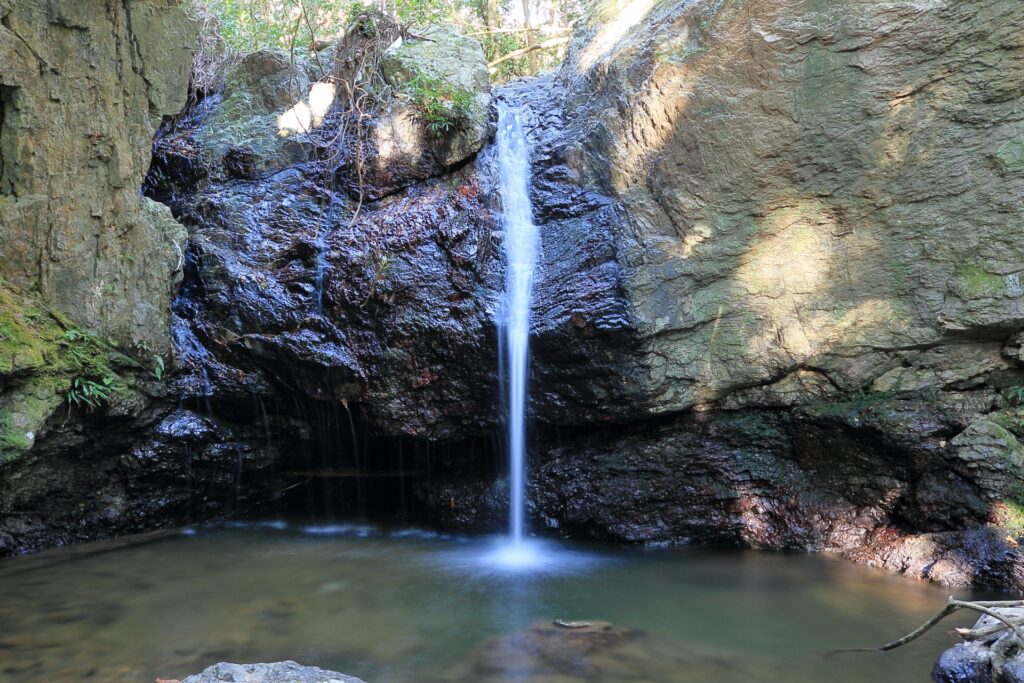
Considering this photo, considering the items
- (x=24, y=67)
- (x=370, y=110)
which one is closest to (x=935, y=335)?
(x=370, y=110)

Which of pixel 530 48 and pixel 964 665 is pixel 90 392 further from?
pixel 530 48

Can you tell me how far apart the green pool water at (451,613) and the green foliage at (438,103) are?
12.7ft

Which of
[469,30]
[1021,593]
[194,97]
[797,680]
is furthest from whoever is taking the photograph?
[469,30]

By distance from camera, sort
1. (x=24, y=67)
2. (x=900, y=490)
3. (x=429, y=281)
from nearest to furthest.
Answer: (x=24, y=67)
(x=900, y=490)
(x=429, y=281)

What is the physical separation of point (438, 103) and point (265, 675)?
5.34 meters

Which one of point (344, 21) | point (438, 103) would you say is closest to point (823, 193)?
point (438, 103)

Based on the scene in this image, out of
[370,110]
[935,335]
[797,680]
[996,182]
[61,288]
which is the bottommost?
[797,680]

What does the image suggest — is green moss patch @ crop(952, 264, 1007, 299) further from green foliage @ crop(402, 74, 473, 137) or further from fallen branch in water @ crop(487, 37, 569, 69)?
fallen branch in water @ crop(487, 37, 569, 69)

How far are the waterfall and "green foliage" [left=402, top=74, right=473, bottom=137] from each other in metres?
0.52

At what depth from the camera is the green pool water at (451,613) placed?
3.75 m

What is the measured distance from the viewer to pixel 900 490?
5391mm

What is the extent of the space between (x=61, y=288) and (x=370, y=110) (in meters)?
3.30

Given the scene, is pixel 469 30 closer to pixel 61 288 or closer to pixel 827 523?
pixel 61 288

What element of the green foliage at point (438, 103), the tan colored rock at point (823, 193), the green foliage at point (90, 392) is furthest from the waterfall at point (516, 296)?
the green foliage at point (90, 392)
